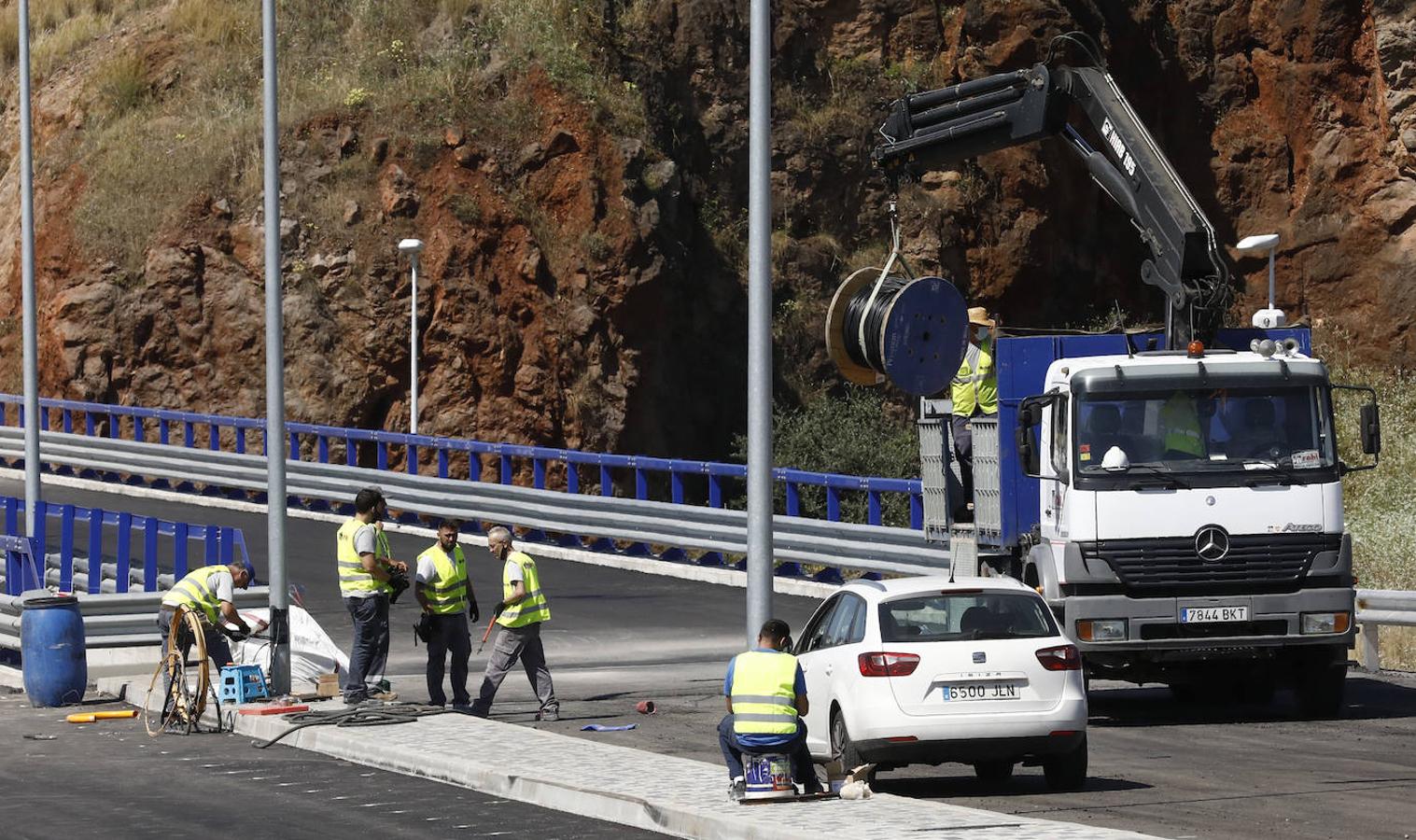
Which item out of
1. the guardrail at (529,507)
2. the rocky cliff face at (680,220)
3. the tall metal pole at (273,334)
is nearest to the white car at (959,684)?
the tall metal pole at (273,334)

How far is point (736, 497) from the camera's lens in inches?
1623

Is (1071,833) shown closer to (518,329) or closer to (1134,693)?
(1134,693)

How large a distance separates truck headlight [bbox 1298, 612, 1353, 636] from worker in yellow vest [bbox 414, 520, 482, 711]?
22.5 ft

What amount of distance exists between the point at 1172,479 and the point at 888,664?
3917 mm

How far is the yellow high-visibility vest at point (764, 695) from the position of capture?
11383mm

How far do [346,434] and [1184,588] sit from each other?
19.4 m

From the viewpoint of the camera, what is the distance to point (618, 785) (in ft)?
40.0

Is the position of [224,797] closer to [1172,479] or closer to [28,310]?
[1172,479]

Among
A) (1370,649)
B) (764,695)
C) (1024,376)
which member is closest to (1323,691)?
(1370,649)

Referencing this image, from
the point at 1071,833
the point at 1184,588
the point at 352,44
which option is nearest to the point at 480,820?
the point at 1071,833

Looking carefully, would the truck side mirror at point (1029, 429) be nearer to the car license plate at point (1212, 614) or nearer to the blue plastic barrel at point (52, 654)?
the car license plate at point (1212, 614)

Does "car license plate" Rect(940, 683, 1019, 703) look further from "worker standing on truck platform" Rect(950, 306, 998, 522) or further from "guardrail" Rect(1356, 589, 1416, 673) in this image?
"guardrail" Rect(1356, 589, 1416, 673)

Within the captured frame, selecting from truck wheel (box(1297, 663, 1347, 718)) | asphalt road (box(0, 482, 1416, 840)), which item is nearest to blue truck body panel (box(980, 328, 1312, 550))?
asphalt road (box(0, 482, 1416, 840))

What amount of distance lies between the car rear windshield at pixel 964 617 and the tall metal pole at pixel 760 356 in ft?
3.18
